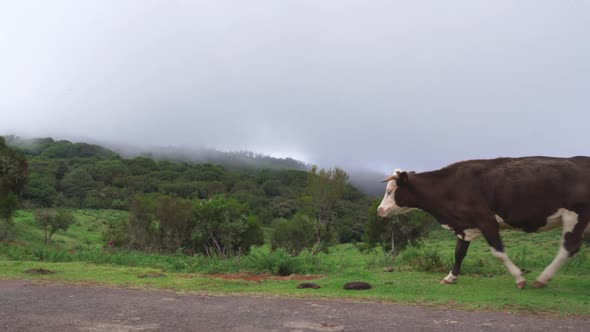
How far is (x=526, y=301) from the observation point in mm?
6637

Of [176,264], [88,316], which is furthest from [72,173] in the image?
[88,316]

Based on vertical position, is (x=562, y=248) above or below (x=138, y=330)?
above

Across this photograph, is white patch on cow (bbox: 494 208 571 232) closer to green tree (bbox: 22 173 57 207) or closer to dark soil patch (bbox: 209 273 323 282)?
dark soil patch (bbox: 209 273 323 282)

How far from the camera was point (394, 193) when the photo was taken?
30.2 feet

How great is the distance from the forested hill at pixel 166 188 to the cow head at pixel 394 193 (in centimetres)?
5108

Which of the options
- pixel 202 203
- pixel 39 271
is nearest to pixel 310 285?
pixel 39 271

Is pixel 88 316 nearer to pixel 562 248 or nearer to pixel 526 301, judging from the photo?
pixel 526 301

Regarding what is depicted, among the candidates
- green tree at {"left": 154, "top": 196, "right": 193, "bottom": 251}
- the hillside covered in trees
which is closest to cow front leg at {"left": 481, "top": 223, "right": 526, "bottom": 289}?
the hillside covered in trees

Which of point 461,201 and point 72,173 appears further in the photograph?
point 72,173

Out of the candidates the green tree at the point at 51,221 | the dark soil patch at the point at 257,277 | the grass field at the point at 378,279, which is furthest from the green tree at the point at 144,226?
the dark soil patch at the point at 257,277

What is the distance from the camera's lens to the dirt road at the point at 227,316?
5355mm

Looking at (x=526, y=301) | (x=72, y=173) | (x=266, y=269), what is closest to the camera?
(x=526, y=301)

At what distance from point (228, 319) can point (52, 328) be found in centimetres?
191

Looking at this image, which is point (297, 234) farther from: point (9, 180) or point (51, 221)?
point (9, 180)
